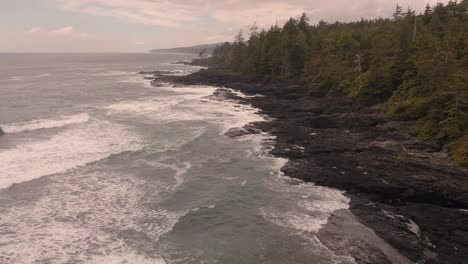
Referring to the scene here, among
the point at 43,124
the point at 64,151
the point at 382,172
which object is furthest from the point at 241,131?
the point at 43,124

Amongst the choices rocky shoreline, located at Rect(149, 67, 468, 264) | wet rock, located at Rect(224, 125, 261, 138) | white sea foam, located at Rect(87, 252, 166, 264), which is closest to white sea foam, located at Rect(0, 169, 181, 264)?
white sea foam, located at Rect(87, 252, 166, 264)

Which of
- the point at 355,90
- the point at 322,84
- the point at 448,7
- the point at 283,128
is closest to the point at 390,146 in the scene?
the point at 283,128

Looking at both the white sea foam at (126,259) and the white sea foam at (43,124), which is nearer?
the white sea foam at (126,259)

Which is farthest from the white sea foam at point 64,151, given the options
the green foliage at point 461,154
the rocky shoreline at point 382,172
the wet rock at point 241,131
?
the green foliage at point 461,154

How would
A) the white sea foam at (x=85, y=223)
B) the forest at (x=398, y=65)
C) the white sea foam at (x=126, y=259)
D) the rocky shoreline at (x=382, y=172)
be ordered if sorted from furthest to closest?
the forest at (x=398, y=65) < the rocky shoreline at (x=382, y=172) < the white sea foam at (x=85, y=223) < the white sea foam at (x=126, y=259)

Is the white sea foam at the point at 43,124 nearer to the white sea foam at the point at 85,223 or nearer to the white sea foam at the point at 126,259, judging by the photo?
the white sea foam at the point at 85,223

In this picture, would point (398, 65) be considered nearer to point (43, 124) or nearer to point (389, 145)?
point (389, 145)
